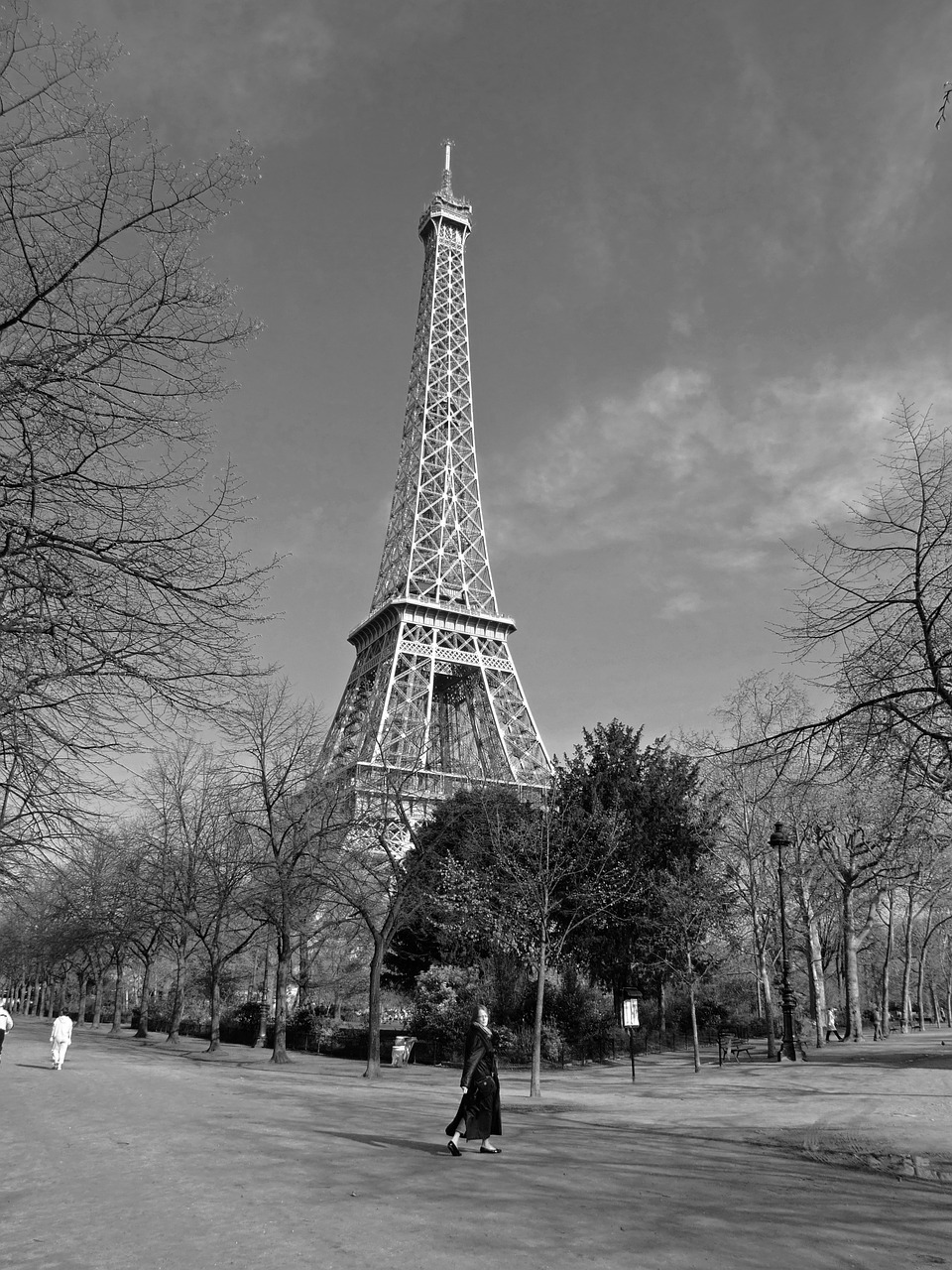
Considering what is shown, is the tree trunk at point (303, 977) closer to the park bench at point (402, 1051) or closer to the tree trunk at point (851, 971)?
the park bench at point (402, 1051)

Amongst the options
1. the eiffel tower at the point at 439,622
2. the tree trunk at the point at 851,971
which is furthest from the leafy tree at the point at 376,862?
the tree trunk at the point at 851,971

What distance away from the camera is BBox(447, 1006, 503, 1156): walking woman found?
31.7 ft

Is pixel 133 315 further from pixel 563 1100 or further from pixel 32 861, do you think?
pixel 563 1100

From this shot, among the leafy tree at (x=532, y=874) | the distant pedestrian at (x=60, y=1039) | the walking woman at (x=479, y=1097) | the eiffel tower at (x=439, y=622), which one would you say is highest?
the eiffel tower at (x=439, y=622)

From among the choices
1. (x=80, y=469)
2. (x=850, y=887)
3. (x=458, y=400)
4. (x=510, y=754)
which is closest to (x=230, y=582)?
(x=80, y=469)

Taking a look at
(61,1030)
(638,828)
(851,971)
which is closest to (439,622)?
(638,828)

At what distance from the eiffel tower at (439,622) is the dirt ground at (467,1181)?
2621 cm

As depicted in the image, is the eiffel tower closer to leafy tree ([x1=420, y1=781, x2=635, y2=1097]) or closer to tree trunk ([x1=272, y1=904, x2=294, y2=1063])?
leafy tree ([x1=420, y1=781, x2=635, y2=1097])

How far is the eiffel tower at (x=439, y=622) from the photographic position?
178ft

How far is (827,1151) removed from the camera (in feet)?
33.5

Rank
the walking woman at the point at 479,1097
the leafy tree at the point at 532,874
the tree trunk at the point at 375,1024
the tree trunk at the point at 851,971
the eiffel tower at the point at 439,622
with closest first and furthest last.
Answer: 1. the walking woman at the point at 479,1097
2. the tree trunk at the point at 375,1024
3. the leafy tree at the point at 532,874
4. the tree trunk at the point at 851,971
5. the eiffel tower at the point at 439,622

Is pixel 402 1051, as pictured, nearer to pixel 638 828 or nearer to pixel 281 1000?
pixel 281 1000

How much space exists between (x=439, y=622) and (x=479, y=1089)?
4978cm

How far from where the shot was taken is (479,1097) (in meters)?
9.78
